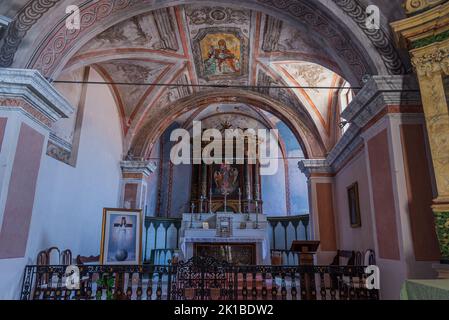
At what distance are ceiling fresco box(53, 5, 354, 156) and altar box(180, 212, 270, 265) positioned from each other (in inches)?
129

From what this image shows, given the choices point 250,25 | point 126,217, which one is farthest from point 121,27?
point 126,217

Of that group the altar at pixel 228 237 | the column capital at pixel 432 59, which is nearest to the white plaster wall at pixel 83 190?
the altar at pixel 228 237

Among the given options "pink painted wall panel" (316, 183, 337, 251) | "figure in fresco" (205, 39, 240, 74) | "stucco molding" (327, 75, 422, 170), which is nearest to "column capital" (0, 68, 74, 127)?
"figure in fresco" (205, 39, 240, 74)

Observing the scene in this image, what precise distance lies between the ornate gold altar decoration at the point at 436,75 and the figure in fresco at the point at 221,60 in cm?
492

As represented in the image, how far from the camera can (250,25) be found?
7148 millimetres

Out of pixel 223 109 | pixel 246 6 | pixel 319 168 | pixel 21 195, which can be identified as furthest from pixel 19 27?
pixel 223 109

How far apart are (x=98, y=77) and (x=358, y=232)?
733 cm

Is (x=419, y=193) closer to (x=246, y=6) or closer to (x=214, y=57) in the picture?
(x=246, y=6)

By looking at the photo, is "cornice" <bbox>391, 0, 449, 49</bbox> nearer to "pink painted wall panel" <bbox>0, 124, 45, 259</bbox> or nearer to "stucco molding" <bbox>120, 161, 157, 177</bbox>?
"pink painted wall panel" <bbox>0, 124, 45, 259</bbox>

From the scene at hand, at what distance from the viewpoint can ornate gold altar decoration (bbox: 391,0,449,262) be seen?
328 centimetres

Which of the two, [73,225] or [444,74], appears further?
[73,225]

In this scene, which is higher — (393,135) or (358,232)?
(393,135)

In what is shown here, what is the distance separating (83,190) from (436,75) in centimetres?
712
